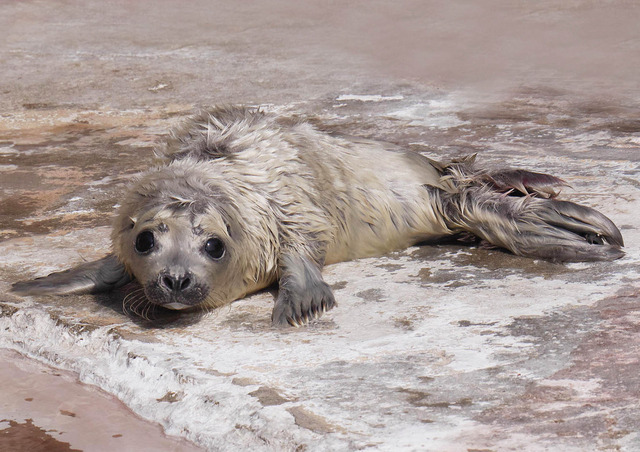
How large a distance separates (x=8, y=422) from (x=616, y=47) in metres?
7.77

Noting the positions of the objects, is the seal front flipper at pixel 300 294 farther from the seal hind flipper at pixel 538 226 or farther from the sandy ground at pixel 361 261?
the seal hind flipper at pixel 538 226

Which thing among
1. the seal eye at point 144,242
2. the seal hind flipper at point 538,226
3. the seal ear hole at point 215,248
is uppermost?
the seal eye at point 144,242

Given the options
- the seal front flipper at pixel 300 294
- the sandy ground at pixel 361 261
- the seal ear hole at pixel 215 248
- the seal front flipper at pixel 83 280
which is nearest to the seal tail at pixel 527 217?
the sandy ground at pixel 361 261

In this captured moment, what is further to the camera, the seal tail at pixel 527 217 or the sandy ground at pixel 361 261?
the seal tail at pixel 527 217

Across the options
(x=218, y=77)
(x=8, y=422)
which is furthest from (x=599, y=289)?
(x=218, y=77)

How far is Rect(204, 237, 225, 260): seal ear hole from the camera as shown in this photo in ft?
13.8

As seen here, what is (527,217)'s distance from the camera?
15.7 feet

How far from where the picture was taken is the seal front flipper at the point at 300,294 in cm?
403

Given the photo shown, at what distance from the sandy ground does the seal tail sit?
106 millimetres

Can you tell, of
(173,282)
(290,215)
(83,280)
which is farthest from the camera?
(290,215)

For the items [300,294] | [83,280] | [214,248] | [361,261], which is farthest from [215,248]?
[361,261]

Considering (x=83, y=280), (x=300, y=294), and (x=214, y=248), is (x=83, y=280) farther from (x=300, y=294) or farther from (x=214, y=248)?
(x=300, y=294)

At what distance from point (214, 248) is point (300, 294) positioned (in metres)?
0.41

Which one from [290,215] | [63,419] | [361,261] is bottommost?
[63,419]
